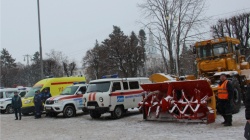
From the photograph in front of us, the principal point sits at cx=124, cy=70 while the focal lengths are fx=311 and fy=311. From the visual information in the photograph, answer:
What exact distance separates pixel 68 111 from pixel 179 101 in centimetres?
787

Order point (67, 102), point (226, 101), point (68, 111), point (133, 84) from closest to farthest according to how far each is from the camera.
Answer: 1. point (226, 101)
2. point (133, 84)
3. point (67, 102)
4. point (68, 111)

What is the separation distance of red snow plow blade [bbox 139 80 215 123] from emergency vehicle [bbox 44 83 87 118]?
5.68 meters

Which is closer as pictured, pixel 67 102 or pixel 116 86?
pixel 116 86

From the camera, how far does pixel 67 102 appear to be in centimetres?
1755

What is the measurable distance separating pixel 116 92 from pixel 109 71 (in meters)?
39.7

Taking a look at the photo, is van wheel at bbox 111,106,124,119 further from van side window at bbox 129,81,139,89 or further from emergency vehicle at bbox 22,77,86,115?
emergency vehicle at bbox 22,77,86,115

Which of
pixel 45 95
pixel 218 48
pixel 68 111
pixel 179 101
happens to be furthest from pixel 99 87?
pixel 218 48

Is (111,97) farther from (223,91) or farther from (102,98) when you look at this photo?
(223,91)

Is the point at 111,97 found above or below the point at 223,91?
below

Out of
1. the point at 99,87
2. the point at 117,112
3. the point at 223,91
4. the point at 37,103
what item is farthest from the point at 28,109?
the point at 223,91

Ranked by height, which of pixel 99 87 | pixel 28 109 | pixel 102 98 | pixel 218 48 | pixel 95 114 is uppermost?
pixel 218 48

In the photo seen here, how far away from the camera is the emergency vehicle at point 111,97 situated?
1491 cm

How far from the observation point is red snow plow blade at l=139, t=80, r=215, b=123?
11.5 meters

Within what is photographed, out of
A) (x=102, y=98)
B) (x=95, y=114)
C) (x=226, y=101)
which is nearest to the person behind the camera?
(x=226, y=101)
